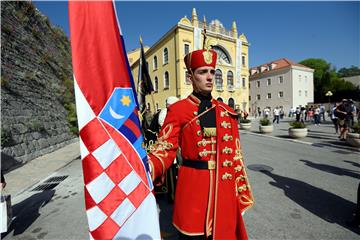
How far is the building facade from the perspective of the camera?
4206 cm

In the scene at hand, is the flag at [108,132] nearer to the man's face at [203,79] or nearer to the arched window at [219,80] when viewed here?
the man's face at [203,79]

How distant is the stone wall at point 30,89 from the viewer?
7.62 meters

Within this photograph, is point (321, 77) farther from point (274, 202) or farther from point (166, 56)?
point (274, 202)

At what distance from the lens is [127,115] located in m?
1.41

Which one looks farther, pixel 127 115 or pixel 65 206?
pixel 65 206

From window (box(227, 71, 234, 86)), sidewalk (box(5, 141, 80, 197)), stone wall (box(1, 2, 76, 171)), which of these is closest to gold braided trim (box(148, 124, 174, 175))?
sidewalk (box(5, 141, 80, 197))

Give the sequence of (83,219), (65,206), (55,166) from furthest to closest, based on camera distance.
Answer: (55,166) < (65,206) < (83,219)

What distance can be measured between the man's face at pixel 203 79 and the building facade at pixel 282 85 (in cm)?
4356

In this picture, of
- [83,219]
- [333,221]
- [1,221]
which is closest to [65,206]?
[83,219]

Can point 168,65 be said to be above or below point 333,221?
above

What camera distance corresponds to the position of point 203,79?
180 cm

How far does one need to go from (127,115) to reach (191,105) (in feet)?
2.12

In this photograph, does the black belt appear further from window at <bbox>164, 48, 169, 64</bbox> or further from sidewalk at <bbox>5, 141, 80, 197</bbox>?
window at <bbox>164, 48, 169, 64</bbox>

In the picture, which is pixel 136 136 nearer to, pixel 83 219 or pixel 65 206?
pixel 83 219
